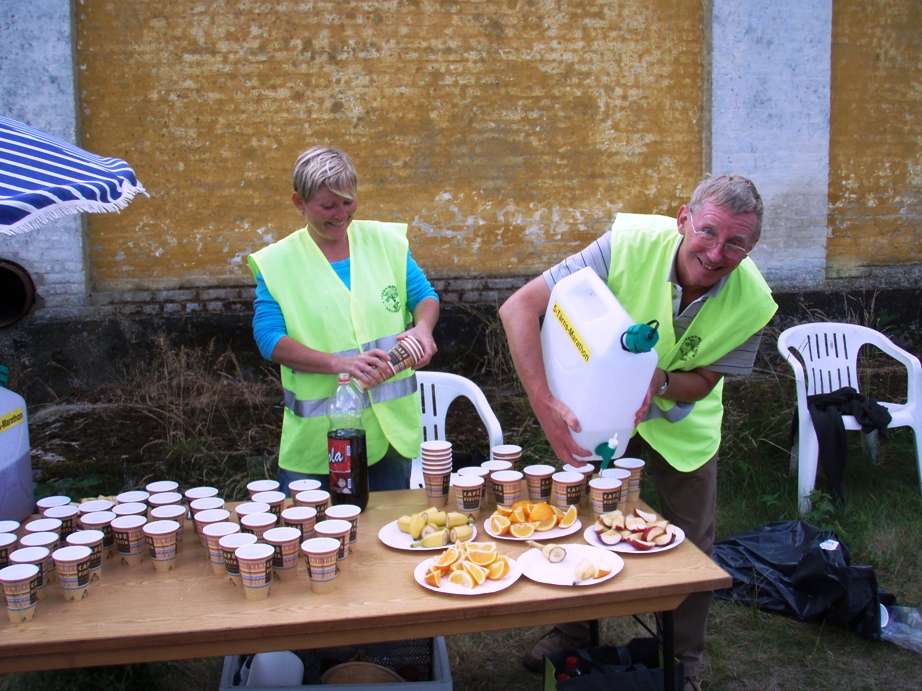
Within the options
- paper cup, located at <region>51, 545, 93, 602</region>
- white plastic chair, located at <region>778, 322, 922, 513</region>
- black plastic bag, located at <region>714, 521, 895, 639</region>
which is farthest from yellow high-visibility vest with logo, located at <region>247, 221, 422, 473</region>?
white plastic chair, located at <region>778, 322, 922, 513</region>

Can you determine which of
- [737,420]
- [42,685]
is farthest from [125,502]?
[737,420]

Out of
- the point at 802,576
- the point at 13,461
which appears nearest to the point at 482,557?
the point at 13,461

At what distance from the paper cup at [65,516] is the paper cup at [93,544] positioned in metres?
0.20

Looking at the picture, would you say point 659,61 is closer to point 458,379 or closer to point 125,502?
point 458,379

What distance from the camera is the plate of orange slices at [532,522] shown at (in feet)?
6.79

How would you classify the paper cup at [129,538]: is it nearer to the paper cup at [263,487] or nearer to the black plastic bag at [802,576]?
the paper cup at [263,487]

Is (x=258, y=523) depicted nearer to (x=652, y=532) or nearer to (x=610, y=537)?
(x=610, y=537)

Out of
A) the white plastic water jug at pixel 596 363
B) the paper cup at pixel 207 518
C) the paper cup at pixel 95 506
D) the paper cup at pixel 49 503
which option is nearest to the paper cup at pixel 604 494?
the white plastic water jug at pixel 596 363

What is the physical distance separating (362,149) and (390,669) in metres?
4.07

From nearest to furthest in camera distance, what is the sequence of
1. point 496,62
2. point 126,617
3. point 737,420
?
point 126,617
point 737,420
point 496,62

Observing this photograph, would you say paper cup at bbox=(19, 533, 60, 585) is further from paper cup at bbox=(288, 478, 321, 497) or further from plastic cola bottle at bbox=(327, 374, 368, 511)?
plastic cola bottle at bbox=(327, 374, 368, 511)

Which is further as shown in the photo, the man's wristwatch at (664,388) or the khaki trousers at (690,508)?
the khaki trousers at (690,508)

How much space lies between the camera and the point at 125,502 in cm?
221

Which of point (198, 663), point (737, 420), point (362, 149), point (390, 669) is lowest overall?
point (198, 663)
